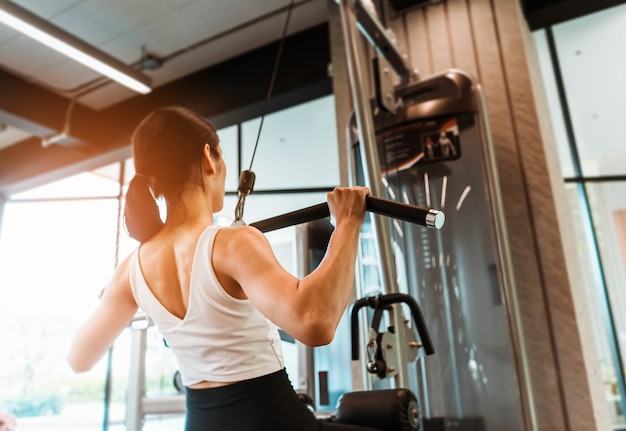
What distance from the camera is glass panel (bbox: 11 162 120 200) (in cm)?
532

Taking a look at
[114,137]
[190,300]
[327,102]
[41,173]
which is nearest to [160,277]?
[190,300]

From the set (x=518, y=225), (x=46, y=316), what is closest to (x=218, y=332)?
(x=518, y=225)

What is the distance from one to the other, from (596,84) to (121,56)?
13.7 ft

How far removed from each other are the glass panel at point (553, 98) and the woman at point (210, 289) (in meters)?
3.59

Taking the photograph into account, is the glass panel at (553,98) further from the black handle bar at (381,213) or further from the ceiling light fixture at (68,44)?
the black handle bar at (381,213)

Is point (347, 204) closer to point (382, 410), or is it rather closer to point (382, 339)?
point (382, 410)

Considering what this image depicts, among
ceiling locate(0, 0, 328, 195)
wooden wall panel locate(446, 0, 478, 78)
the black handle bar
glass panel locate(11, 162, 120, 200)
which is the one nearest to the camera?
the black handle bar

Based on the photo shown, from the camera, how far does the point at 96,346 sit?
1.07 m

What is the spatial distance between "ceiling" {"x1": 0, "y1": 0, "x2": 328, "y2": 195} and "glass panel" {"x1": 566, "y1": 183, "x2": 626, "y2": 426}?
2.83 m

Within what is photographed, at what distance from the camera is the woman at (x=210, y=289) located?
0.81 metres

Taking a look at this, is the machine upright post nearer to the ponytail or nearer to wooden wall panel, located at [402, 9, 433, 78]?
the ponytail

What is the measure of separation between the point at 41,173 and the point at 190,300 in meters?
5.14

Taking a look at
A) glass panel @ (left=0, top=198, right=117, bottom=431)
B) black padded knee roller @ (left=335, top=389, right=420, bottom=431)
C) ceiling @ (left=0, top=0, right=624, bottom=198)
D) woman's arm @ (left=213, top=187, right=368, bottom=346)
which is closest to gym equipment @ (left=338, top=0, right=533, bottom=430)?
black padded knee roller @ (left=335, top=389, right=420, bottom=431)

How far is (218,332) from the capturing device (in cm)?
89
